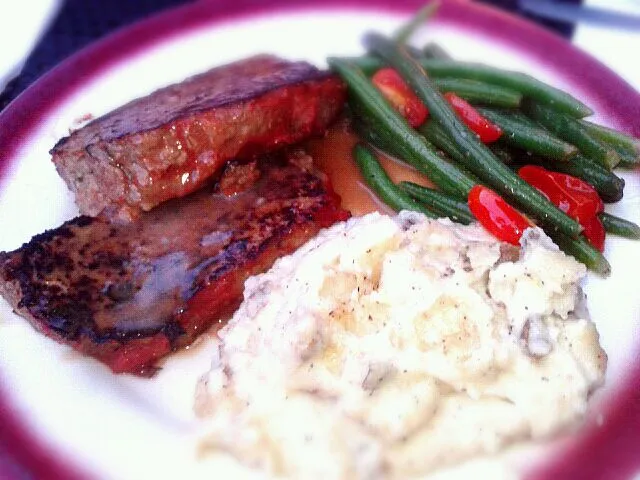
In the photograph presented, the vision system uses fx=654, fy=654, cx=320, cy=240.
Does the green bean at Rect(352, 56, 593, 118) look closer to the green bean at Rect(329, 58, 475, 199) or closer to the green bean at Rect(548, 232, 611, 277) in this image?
the green bean at Rect(329, 58, 475, 199)

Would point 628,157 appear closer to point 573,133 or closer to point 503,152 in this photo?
point 573,133

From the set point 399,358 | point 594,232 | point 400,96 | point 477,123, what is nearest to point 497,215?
point 594,232

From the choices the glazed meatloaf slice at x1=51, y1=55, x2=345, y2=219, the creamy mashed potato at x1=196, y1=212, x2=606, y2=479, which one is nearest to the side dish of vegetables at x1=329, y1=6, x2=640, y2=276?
the creamy mashed potato at x1=196, y1=212, x2=606, y2=479

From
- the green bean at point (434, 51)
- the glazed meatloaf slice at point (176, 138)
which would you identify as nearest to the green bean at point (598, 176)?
the green bean at point (434, 51)

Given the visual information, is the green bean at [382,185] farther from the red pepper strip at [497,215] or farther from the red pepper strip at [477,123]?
the red pepper strip at [477,123]

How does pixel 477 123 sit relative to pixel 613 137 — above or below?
above
